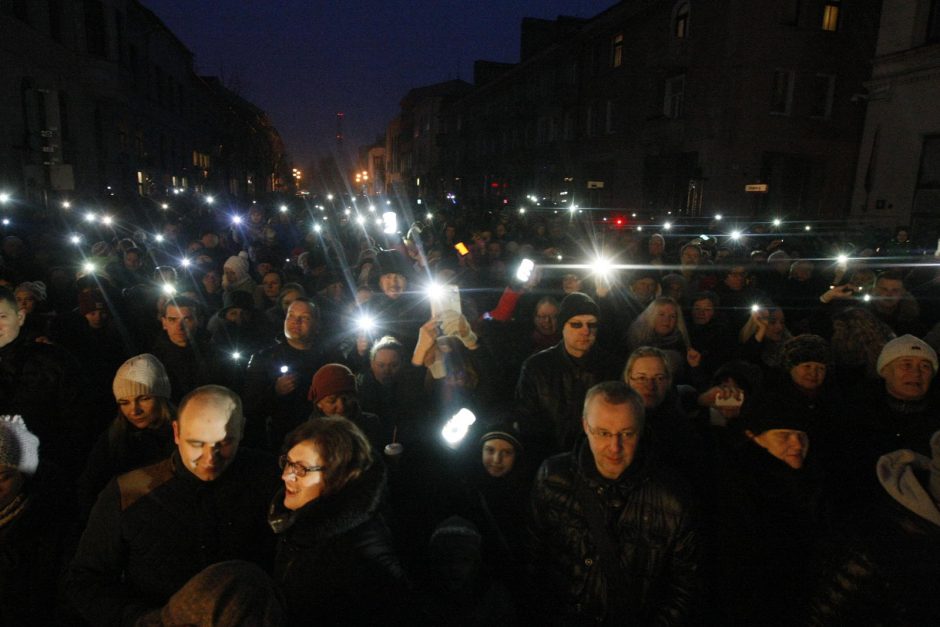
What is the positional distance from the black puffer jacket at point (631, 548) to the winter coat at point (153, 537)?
1.42m

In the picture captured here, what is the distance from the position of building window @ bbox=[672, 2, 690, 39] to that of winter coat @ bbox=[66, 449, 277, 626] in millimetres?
24564

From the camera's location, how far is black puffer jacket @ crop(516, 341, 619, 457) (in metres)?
3.81

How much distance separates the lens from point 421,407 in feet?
14.0

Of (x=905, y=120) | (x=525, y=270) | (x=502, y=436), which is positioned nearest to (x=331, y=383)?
(x=502, y=436)

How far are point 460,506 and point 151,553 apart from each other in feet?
5.38

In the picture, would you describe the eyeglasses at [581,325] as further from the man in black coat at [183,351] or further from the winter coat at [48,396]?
the winter coat at [48,396]

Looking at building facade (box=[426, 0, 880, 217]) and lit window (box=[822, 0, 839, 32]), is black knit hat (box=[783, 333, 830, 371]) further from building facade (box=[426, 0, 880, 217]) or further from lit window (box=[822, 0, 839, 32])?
lit window (box=[822, 0, 839, 32])

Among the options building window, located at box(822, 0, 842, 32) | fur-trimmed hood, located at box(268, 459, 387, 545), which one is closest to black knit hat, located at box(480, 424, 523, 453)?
fur-trimmed hood, located at box(268, 459, 387, 545)

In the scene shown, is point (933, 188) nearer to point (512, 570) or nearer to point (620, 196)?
point (620, 196)

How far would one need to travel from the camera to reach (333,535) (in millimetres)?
2127

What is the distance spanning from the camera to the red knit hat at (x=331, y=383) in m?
3.54

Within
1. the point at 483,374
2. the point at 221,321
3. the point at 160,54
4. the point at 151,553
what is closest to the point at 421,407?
the point at 483,374

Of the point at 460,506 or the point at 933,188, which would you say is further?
the point at 933,188

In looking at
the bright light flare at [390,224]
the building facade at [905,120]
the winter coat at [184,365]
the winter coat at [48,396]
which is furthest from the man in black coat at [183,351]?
the building facade at [905,120]
